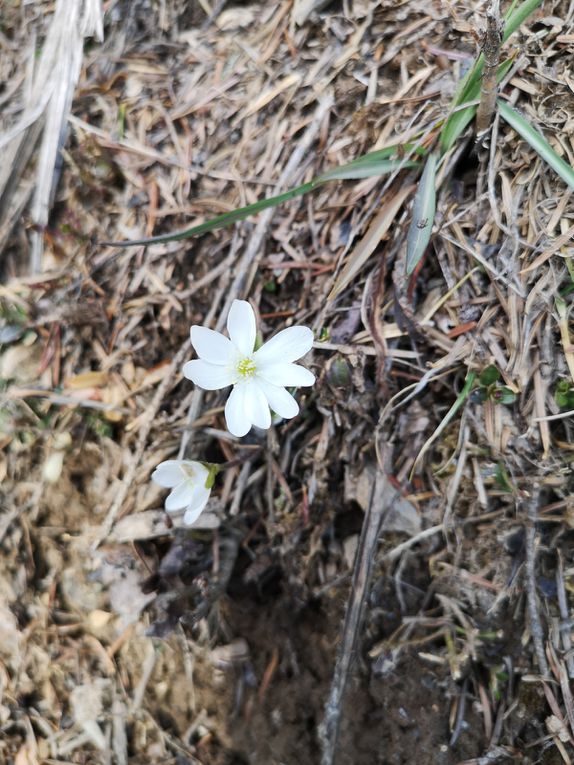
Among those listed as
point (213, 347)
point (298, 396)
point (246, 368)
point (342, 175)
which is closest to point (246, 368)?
point (246, 368)

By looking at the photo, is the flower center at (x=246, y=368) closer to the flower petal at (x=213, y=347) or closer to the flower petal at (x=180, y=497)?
the flower petal at (x=213, y=347)

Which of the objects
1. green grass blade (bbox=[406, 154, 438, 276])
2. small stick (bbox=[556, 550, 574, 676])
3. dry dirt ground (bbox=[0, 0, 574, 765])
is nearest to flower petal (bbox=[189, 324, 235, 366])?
dry dirt ground (bbox=[0, 0, 574, 765])

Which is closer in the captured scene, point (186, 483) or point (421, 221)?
point (421, 221)

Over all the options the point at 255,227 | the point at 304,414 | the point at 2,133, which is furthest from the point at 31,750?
the point at 2,133

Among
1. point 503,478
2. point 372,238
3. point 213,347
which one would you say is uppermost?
point 372,238

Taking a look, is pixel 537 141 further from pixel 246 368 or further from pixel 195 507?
pixel 195 507

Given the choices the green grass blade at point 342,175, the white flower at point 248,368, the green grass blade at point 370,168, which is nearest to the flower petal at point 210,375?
the white flower at point 248,368

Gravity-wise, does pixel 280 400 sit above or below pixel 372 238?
below

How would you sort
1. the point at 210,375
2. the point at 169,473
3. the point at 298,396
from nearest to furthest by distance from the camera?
1. the point at 210,375
2. the point at 169,473
3. the point at 298,396
